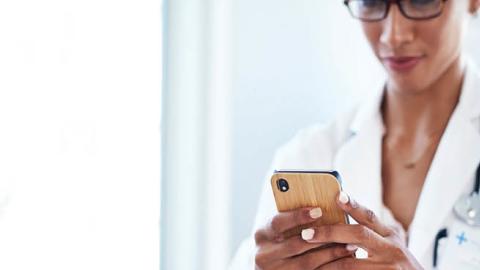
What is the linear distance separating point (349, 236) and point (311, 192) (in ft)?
0.23

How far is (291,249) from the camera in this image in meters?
0.86

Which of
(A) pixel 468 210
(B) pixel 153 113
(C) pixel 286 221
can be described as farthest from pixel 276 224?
(B) pixel 153 113

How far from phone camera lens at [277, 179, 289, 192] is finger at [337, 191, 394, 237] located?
0.21ft

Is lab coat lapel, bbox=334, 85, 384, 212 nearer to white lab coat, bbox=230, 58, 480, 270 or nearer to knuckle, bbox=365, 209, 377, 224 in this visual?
white lab coat, bbox=230, 58, 480, 270

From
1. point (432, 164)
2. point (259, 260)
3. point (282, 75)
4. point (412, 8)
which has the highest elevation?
point (412, 8)

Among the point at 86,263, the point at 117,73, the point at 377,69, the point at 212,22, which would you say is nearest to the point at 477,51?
the point at 377,69

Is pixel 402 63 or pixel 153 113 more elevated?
pixel 402 63

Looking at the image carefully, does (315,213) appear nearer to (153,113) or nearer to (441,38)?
(441,38)

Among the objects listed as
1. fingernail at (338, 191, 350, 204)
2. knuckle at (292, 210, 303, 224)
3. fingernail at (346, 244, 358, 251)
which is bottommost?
fingernail at (346, 244, 358, 251)

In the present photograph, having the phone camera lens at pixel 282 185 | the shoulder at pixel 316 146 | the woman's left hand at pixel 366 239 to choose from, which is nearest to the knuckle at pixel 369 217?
the woman's left hand at pixel 366 239

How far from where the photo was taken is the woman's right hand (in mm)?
829

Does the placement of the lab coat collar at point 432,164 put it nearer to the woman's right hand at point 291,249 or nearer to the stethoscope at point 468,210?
the stethoscope at point 468,210

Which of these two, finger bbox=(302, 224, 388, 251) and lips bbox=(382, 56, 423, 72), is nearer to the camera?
finger bbox=(302, 224, 388, 251)

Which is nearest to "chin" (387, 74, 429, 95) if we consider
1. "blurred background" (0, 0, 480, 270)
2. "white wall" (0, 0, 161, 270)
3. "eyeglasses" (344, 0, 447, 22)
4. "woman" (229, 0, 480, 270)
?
"woman" (229, 0, 480, 270)
